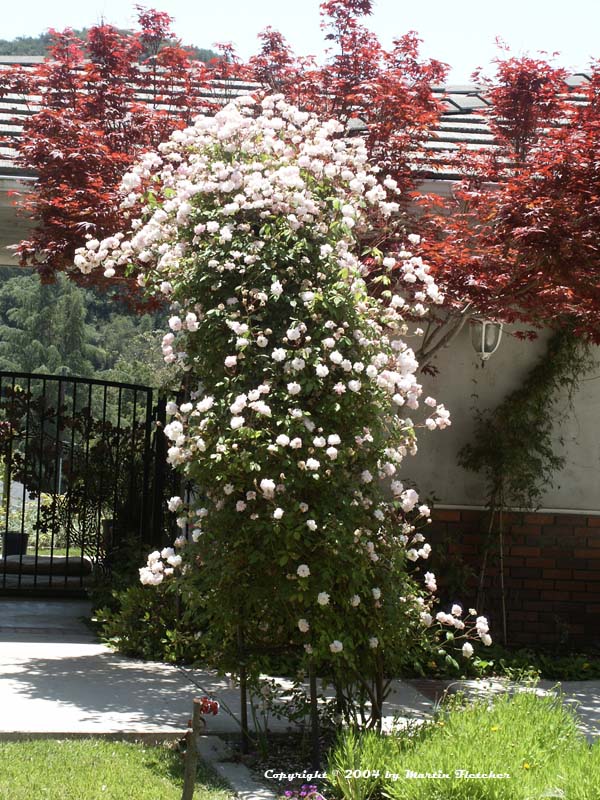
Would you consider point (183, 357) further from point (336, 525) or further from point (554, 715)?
point (554, 715)

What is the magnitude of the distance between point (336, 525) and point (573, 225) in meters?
2.61

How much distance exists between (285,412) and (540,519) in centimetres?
452

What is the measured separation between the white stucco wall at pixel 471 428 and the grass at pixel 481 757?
3.71 metres

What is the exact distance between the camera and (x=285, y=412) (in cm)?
460

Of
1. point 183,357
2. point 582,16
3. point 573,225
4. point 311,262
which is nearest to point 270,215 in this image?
point 311,262

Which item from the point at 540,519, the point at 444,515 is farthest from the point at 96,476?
the point at 540,519

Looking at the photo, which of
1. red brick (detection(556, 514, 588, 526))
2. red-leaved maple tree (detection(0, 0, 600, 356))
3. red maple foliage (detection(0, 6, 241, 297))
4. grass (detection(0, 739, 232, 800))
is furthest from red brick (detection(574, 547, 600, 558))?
grass (detection(0, 739, 232, 800))

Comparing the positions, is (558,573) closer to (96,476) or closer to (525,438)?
(525,438)

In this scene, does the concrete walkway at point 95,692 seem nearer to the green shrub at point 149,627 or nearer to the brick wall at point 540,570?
the green shrub at point 149,627

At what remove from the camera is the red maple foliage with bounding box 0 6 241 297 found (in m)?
6.69

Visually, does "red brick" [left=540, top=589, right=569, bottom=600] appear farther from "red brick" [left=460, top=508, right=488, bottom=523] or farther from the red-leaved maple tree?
the red-leaved maple tree

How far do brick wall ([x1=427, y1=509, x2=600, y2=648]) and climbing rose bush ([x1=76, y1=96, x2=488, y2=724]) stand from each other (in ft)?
11.2

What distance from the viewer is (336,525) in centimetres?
450

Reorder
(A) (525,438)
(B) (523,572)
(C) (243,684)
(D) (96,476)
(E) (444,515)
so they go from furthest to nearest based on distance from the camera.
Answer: (D) (96,476)
(B) (523,572)
(E) (444,515)
(A) (525,438)
(C) (243,684)
